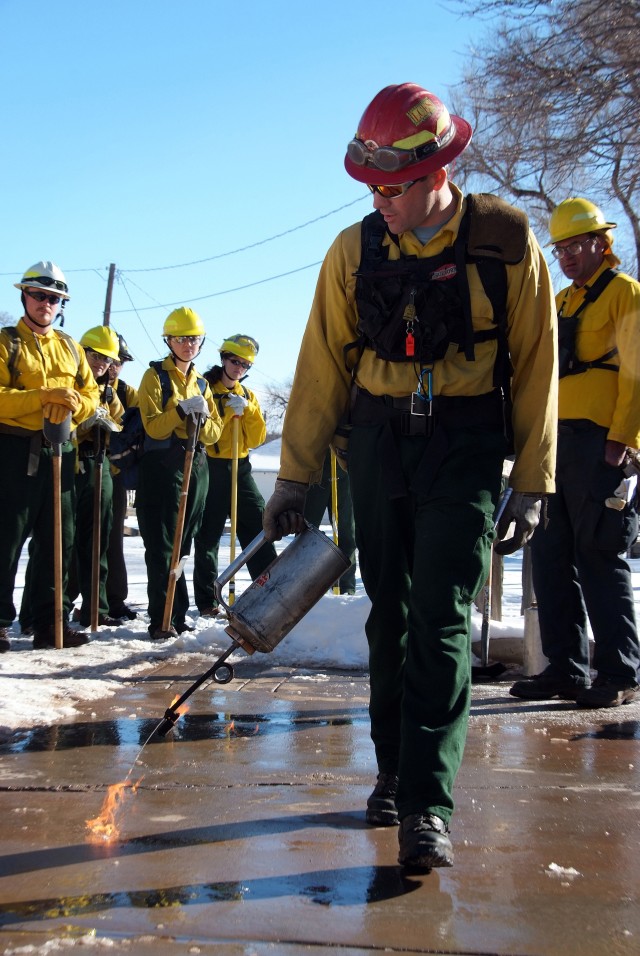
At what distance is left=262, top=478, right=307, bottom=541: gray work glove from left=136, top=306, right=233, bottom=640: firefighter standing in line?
12.6 ft

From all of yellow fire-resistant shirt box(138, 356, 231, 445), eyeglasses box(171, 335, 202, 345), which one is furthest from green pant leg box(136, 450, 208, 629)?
eyeglasses box(171, 335, 202, 345)

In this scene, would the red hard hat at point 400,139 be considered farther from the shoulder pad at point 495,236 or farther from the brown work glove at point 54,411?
the brown work glove at point 54,411

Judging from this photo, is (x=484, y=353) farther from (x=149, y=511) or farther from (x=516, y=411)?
(x=149, y=511)

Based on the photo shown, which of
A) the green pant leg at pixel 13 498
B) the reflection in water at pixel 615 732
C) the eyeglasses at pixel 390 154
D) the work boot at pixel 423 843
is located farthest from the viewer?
the green pant leg at pixel 13 498

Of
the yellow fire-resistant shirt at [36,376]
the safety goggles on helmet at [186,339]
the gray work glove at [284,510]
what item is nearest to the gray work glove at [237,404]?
the safety goggles on helmet at [186,339]

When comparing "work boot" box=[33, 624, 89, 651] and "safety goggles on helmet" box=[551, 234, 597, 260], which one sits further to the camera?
"work boot" box=[33, 624, 89, 651]

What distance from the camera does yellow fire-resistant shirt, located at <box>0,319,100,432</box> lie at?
21.0ft

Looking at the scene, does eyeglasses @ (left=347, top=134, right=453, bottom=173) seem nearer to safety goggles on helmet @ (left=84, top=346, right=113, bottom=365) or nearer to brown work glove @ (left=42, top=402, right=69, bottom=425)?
brown work glove @ (left=42, top=402, right=69, bottom=425)

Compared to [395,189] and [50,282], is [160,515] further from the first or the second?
[395,189]

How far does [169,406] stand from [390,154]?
459 cm

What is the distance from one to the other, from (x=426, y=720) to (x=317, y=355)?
1235mm

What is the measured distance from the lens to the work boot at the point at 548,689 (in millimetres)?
5148

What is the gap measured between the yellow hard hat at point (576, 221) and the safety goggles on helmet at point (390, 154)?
2270mm

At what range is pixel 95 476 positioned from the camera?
26.0 ft
